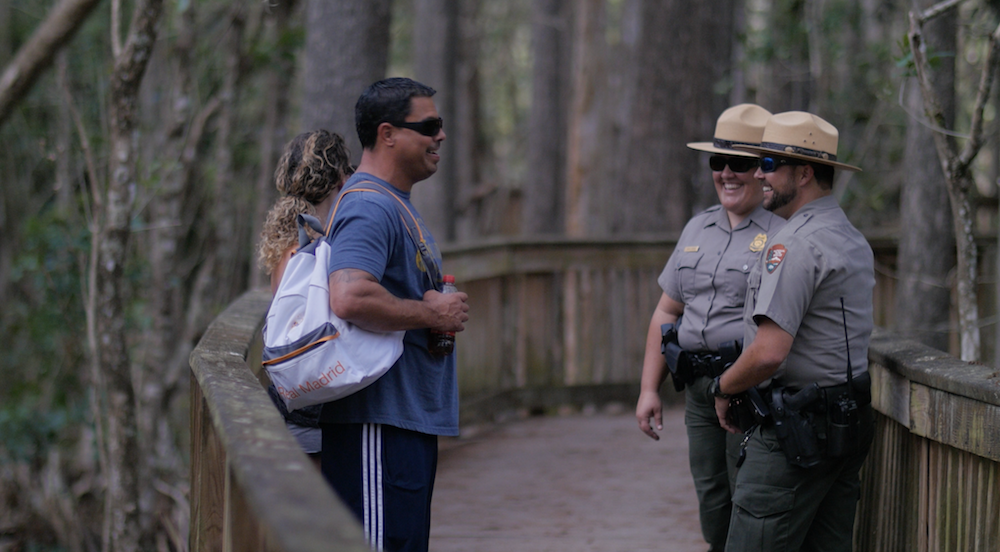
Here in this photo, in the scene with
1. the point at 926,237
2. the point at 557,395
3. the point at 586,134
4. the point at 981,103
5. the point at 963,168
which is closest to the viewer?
the point at 981,103

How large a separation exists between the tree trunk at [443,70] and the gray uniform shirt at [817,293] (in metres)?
10.9

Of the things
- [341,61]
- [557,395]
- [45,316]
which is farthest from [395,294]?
[45,316]

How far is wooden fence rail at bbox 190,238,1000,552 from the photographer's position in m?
1.90

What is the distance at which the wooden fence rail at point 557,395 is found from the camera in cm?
190

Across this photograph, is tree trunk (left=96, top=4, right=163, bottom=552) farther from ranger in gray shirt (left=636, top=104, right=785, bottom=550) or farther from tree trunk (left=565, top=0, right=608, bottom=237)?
tree trunk (left=565, top=0, right=608, bottom=237)

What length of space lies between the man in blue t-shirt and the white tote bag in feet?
0.18

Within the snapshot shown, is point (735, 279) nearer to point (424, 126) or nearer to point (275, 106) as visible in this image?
point (424, 126)

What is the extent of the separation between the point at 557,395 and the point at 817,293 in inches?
186

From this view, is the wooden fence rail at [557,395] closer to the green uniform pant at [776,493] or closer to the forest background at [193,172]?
the green uniform pant at [776,493]

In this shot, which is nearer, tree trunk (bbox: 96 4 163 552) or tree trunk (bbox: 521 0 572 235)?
tree trunk (bbox: 96 4 163 552)

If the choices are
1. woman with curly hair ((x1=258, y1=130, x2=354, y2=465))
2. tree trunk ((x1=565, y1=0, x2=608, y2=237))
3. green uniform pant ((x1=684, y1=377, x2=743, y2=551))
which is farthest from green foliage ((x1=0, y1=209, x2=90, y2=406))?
tree trunk ((x1=565, y1=0, x2=608, y2=237))

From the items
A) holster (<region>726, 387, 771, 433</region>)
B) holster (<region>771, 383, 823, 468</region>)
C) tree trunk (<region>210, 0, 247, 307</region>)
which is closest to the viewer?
holster (<region>771, 383, 823, 468</region>)

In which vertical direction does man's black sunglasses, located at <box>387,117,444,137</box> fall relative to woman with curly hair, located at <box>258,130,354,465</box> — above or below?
above

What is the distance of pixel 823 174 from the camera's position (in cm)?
318
